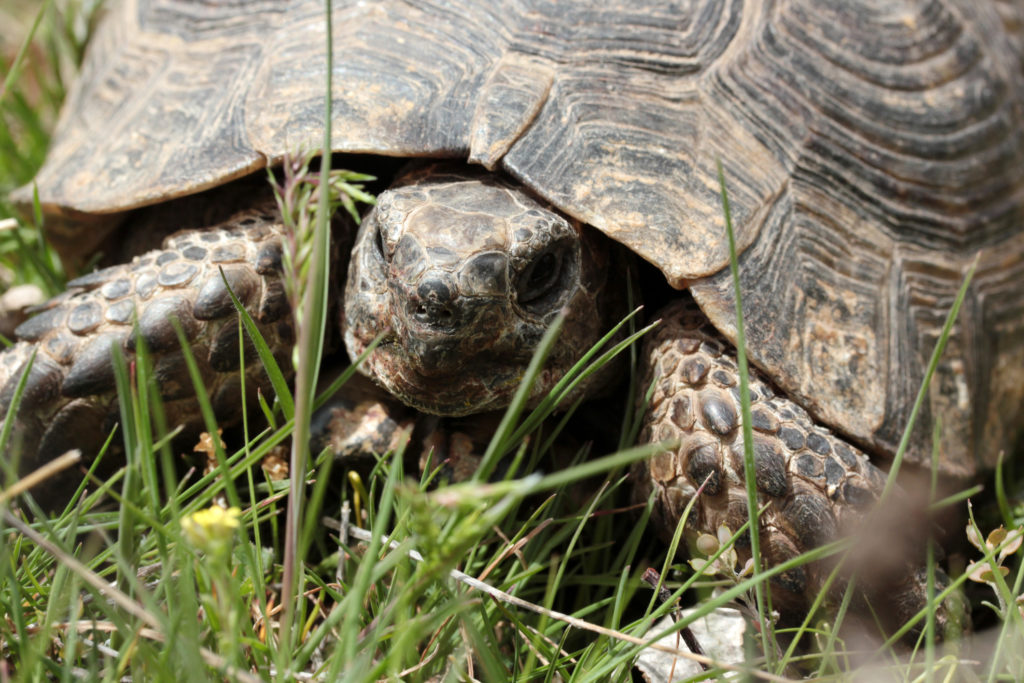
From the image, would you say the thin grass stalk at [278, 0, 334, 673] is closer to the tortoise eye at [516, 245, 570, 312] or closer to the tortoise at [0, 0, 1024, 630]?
the tortoise at [0, 0, 1024, 630]

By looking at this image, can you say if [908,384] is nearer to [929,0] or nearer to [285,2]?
[929,0]

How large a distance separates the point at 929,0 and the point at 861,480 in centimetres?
170

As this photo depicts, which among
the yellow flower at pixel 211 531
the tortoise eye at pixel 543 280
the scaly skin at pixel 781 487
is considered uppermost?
the tortoise eye at pixel 543 280

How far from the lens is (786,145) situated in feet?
7.84

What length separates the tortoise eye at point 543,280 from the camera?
2014mm

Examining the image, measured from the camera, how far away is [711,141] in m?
2.29

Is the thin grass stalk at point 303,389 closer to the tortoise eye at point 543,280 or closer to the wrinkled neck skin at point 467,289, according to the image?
the wrinkled neck skin at point 467,289

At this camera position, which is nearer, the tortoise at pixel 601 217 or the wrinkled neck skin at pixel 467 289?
the wrinkled neck skin at pixel 467 289

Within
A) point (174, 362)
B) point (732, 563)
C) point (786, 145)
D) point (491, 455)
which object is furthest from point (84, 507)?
point (786, 145)

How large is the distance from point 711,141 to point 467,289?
87 centimetres

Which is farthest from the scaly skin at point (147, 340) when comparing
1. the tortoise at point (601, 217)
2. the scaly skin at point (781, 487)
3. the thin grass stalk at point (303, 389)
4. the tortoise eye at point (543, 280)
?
the scaly skin at point (781, 487)

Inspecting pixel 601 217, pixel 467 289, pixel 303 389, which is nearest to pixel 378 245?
pixel 467 289

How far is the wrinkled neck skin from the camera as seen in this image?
6.06 ft

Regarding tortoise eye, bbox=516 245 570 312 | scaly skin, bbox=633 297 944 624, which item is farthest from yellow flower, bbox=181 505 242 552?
scaly skin, bbox=633 297 944 624
